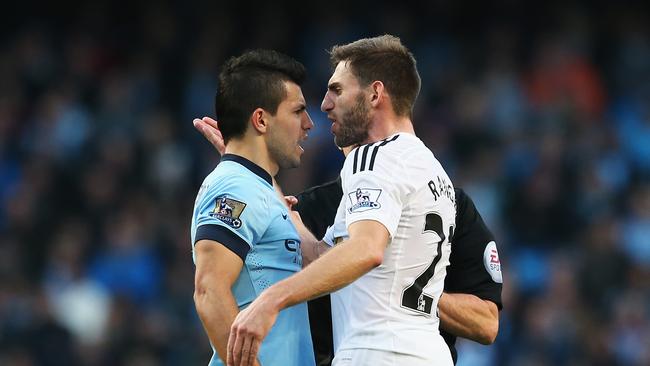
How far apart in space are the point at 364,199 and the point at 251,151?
0.67m

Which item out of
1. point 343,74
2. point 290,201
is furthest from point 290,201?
point 343,74

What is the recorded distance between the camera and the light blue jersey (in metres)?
4.48

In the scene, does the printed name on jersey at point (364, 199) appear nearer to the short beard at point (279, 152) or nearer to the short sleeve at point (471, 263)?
the short beard at point (279, 152)

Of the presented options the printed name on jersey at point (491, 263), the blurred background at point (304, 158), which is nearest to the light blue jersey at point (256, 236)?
the printed name on jersey at point (491, 263)

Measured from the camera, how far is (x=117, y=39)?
551 inches

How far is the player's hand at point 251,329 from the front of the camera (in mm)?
→ 3994

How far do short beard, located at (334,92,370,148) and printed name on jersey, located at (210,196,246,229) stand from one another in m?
0.57

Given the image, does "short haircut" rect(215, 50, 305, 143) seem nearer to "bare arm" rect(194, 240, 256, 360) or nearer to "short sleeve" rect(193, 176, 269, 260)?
"short sleeve" rect(193, 176, 269, 260)

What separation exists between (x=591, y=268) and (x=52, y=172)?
16.9 ft

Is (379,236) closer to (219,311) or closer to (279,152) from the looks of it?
(219,311)

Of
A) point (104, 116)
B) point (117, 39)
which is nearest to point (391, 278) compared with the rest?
point (104, 116)

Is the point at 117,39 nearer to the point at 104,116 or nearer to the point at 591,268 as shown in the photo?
the point at 104,116

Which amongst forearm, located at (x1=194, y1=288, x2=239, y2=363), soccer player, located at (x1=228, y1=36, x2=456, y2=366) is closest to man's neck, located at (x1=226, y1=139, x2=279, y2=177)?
soccer player, located at (x1=228, y1=36, x2=456, y2=366)

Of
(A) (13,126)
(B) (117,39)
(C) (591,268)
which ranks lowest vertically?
(C) (591,268)
